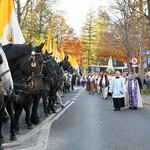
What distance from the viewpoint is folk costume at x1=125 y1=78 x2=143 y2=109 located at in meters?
21.6

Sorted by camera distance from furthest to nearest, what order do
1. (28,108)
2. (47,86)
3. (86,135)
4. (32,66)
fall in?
(47,86) → (28,108) → (86,135) → (32,66)

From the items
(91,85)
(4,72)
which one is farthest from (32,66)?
(91,85)

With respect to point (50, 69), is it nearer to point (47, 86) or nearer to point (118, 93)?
point (47, 86)

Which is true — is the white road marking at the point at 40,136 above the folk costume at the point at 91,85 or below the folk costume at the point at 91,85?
above

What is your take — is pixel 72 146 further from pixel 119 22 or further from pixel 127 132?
pixel 119 22

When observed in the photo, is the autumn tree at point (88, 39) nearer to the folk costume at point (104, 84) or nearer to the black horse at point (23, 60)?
the folk costume at point (104, 84)

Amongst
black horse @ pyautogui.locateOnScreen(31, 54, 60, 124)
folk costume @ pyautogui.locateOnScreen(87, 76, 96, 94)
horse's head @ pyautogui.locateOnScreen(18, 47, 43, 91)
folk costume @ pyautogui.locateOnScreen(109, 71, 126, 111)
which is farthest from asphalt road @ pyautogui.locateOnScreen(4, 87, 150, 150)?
folk costume @ pyautogui.locateOnScreen(87, 76, 96, 94)

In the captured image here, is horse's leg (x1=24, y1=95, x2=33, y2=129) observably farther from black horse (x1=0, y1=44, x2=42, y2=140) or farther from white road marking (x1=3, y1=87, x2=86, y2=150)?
Result: black horse (x1=0, y1=44, x2=42, y2=140)

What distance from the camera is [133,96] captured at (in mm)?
21562

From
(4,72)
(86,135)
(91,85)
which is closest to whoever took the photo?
(4,72)

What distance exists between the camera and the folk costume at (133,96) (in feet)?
70.8

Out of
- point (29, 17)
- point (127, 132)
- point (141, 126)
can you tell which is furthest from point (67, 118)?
point (29, 17)

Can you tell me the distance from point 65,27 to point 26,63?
62365 mm

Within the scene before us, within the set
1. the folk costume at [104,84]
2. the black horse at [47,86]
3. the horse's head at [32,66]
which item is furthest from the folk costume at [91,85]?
the horse's head at [32,66]
